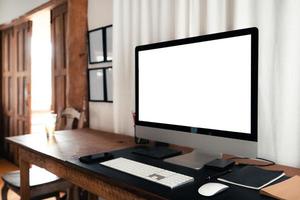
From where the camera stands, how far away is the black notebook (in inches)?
41.8

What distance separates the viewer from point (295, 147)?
1.35 m

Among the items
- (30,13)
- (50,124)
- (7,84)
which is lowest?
(50,124)

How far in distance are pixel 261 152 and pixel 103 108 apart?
58.3 inches

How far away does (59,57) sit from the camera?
3.25 m

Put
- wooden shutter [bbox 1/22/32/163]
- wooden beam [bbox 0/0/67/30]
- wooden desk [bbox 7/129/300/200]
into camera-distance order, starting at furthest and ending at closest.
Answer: wooden shutter [bbox 1/22/32/163] < wooden beam [bbox 0/0/67/30] < wooden desk [bbox 7/129/300/200]

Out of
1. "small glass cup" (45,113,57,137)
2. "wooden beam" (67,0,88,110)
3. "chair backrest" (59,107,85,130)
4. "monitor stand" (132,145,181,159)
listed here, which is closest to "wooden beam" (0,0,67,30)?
"wooden beam" (67,0,88,110)

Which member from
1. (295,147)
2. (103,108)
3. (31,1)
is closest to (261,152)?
(295,147)

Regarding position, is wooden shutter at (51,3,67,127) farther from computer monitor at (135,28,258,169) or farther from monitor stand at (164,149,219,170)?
monitor stand at (164,149,219,170)

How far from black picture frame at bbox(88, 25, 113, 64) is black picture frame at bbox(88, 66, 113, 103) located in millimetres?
90

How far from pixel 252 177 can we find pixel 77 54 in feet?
6.73

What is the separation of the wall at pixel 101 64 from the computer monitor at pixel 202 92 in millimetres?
903

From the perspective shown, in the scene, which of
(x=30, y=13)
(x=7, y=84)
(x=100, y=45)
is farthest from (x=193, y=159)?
(x=7, y=84)

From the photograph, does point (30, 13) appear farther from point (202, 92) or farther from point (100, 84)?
point (202, 92)

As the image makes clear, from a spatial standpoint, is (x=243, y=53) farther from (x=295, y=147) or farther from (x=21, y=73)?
(x=21, y=73)
